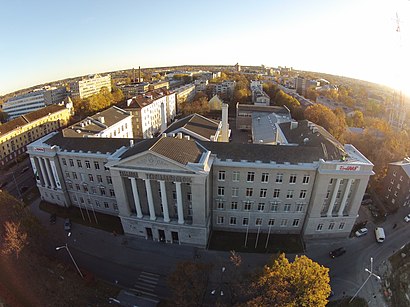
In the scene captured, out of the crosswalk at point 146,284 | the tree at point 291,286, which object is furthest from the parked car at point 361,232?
the crosswalk at point 146,284

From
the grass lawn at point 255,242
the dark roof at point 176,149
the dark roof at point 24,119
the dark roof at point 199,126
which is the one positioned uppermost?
the dark roof at point 176,149

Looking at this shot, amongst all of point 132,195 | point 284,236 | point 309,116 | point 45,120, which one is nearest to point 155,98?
point 45,120

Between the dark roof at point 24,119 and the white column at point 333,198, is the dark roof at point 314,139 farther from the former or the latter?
the dark roof at point 24,119

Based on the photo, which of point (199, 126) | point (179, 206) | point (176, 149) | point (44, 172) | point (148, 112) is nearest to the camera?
point (176, 149)

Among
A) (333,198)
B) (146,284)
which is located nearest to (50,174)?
(146,284)

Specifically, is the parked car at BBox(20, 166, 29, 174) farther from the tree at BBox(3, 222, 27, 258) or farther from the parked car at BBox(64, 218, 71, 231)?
the tree at BBox(3, 222, 27, 258)

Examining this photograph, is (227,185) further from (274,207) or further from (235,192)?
(274,207)
